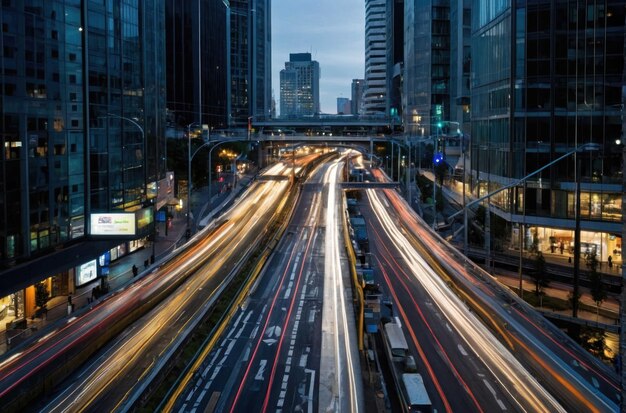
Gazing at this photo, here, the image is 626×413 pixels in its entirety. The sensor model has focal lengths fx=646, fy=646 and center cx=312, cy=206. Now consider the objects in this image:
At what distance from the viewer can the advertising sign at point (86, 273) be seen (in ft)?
142

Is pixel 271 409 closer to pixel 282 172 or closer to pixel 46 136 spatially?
pixel 46 136

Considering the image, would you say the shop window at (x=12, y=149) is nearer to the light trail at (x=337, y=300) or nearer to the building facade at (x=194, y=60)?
the light trail at (x=337, y=300)

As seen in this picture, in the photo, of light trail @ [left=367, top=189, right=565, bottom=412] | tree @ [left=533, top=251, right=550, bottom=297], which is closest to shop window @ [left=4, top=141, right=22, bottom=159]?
light trail @ [left=367, top=189, right=565, bottom=412]

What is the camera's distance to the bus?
65.7ft

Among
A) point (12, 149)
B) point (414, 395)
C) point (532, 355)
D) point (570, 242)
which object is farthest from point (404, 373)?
point (570, 242)

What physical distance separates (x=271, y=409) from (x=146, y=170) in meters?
35.5

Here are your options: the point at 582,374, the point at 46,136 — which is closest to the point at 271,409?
the point at 582,374

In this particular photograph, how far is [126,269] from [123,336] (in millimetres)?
21837

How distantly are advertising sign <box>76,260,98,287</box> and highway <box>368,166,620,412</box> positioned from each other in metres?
23.5

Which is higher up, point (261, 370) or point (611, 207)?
point (611, 207)

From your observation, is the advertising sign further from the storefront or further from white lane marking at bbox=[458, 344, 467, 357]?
the storefront

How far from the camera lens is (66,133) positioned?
40.9m

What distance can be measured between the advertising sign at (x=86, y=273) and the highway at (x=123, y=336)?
610 cm

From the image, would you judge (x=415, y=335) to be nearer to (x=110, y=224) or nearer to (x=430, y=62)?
(x=110, y=224)
